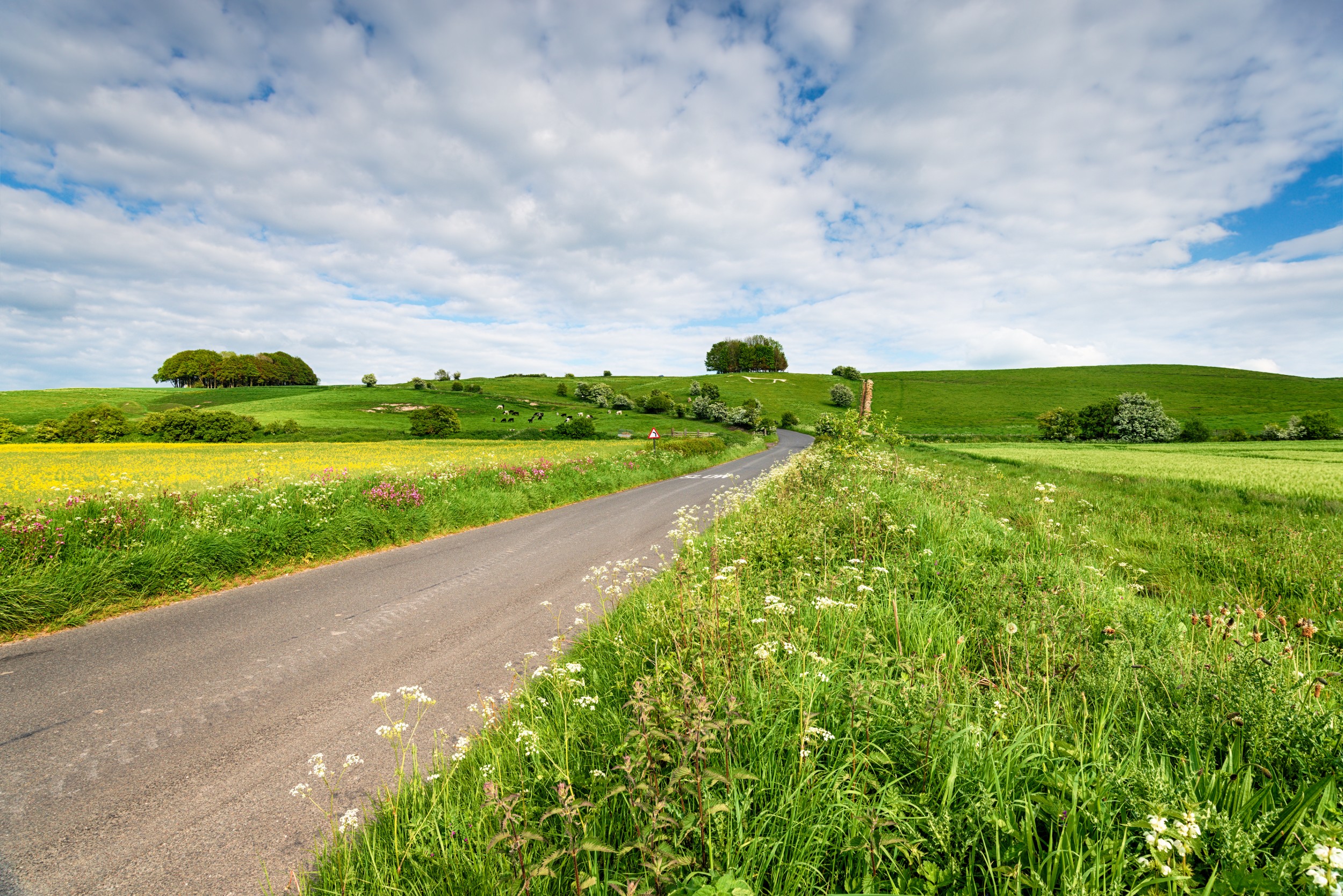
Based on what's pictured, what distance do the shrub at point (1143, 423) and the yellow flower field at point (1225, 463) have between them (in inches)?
592

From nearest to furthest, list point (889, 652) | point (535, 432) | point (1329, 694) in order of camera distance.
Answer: point (1329, 694) → point (889, 652) → point (535, 432)

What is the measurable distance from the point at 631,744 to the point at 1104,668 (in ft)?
11.6

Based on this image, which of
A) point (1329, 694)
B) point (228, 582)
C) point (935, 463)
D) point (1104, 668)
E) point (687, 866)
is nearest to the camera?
point (687, 866)

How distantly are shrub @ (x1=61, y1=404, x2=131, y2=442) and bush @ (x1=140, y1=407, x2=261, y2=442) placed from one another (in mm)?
1467

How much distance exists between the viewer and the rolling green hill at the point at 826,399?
58781 mm

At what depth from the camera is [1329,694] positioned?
10.6 ft

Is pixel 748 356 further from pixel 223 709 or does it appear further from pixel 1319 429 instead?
pixel 223 709

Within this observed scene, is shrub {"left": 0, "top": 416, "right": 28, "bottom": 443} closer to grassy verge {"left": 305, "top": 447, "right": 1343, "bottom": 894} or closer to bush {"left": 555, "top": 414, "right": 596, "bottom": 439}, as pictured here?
bush {"left": 555, "top": 414, "right": 596, "bottom": 439}

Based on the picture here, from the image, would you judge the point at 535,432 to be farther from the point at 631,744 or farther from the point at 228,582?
the point at 631,744

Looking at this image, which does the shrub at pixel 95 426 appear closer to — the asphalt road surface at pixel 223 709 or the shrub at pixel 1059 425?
the asphalt road surface at pixel 223 709

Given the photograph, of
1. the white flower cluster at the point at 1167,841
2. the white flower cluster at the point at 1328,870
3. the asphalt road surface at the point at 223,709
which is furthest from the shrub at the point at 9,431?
the white flower cluster at the point at 1328,870

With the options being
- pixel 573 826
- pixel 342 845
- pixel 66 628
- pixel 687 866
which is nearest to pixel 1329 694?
pixel 687 866

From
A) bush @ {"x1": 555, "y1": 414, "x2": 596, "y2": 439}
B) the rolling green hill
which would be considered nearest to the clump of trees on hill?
the rolling green hill

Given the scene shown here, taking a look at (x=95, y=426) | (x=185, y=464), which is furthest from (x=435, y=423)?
(x=185, y=464)
